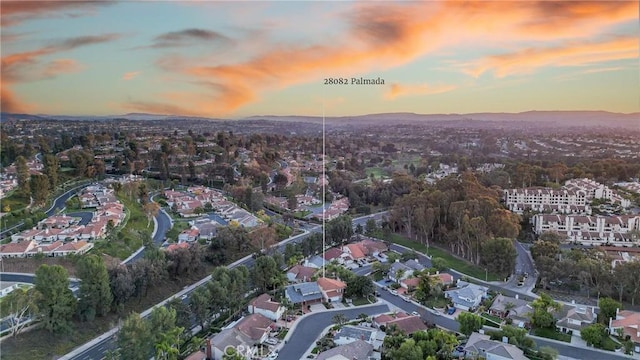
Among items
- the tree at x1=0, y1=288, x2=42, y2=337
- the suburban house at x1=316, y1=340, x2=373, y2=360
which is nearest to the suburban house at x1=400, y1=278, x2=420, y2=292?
the suburban house at x1=316, y1=340, x2=373, y2=360

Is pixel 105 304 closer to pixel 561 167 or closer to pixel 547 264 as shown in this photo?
pixel 547 264

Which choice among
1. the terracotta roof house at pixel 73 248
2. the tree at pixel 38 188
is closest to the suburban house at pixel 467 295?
the terracotta roof house at pixel 73 248

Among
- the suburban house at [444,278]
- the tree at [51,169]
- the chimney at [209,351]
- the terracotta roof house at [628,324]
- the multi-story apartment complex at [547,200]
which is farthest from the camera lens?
the multi-story apartment complex at [547,200]

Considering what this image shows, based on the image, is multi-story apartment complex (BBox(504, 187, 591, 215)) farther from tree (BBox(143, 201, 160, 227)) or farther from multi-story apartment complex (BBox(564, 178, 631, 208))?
tree (BBox(143, 201, 160, 227))

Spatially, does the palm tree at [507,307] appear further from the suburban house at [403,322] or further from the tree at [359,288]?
the tree at [359,288]

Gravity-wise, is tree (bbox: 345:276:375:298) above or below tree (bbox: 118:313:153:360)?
below

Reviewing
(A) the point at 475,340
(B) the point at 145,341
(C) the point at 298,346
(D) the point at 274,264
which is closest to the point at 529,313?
(A) the point at 475,340
